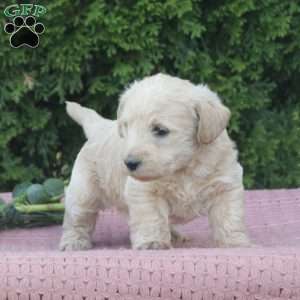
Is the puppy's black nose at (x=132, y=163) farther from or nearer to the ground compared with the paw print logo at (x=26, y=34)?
nearer to the ground

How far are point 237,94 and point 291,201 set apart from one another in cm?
95

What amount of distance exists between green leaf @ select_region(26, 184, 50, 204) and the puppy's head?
1.14 metres

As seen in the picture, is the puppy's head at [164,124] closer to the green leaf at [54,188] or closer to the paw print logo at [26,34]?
the green leaf at [54,188]

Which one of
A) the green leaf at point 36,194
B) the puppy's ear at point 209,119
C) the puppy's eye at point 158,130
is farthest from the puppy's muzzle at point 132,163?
the green leaf at point 36,194

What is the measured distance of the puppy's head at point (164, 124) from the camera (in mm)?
3367

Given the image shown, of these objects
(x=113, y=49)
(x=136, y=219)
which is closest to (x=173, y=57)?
(x=113, y=49)

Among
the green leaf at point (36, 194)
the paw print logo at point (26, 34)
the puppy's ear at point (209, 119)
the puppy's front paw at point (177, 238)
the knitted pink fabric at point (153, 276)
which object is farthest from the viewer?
the paw print logo at point (26, 34)

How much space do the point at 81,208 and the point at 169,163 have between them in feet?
2.62

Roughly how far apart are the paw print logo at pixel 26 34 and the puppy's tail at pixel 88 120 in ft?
3.66

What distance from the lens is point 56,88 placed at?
5.58 metres

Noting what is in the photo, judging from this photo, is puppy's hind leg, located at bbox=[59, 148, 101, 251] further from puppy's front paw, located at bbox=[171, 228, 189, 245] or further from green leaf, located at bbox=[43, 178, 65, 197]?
green leaf, located at bbox=[43, 178, 65, 197]

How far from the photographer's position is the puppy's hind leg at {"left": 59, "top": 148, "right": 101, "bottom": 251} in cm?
408

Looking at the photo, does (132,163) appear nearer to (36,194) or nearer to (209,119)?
(209,119)

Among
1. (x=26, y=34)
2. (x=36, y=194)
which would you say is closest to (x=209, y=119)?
(x=36, y=194)
